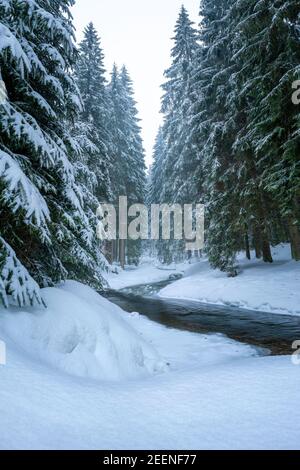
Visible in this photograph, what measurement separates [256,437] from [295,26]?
13.9 meters

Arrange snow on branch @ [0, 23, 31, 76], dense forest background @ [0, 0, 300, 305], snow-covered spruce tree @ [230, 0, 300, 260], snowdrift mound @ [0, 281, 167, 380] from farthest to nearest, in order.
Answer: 1. snow-covered spruce tree @ [230, 0, 300, 260]
2. dense forest background @ [0, 0, 300, 305]
3. snow on branch @ [0, 23, 31, 76]
4. snowdrift mound @ [0, 281, 167, 380]

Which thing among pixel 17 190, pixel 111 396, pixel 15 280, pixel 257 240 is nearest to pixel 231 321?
pixel 257 240

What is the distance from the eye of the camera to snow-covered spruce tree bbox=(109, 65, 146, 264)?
106 ft

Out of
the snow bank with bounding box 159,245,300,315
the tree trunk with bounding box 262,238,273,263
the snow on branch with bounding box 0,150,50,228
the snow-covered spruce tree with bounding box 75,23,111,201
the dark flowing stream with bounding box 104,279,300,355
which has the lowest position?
the dark flowing stream with bounding box 104,279,300,355

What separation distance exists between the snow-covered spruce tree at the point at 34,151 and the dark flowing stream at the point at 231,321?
5868 mm

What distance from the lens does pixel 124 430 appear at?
318 centimetres

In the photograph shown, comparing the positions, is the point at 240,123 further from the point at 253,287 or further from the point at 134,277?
the point at 134,277

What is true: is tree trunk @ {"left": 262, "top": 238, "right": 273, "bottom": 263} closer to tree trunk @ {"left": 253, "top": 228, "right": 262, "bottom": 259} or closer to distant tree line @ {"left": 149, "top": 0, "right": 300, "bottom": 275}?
distant tree line @ {"left": 149, "top": 0, "right": 300, "bottom": 275}

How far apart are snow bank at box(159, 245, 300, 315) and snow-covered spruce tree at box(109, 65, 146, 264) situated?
14038 millimetres

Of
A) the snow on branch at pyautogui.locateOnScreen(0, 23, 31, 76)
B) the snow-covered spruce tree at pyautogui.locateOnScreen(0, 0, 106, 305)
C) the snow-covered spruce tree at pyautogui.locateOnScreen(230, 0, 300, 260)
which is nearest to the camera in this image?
the snow-covered spruce tree at pyautogui.locateOnScreen(0, 0, 106, 305)

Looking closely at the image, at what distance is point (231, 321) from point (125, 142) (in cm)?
2607

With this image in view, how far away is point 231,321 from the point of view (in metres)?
12.4

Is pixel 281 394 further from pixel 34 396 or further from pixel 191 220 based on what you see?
pixel 191 220

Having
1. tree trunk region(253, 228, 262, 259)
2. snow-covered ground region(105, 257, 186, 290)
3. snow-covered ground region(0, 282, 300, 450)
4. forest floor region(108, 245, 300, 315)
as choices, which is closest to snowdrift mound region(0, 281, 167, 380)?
snow-covered ground region(0, 282, 300, 450)
